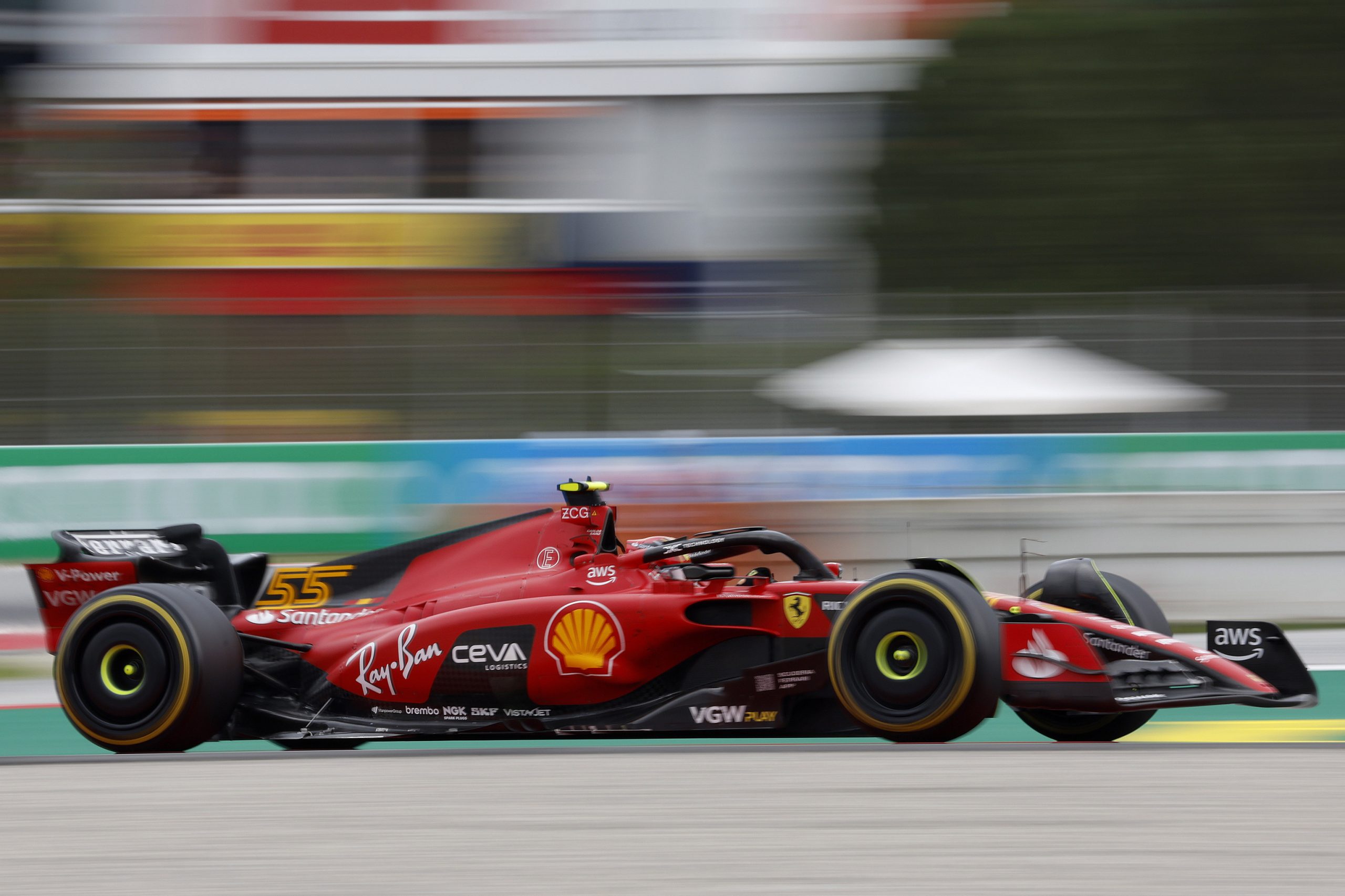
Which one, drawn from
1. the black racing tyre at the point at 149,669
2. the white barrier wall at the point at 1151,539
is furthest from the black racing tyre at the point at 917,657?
the white barrier wall at the point at 1151,539

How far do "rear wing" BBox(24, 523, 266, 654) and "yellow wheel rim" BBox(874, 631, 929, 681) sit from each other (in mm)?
2516

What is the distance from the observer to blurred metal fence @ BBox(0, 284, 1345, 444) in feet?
33.9

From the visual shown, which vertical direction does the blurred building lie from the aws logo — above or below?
above

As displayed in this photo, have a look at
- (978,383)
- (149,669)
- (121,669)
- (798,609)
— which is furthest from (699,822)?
(978,383)

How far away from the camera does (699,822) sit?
3.91 metres

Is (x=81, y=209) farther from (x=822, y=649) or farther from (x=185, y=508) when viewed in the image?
(x=822, y=649)

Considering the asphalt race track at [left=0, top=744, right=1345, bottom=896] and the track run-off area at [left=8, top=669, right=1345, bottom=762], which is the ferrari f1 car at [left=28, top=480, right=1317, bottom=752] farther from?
the asphalt race track at [left=0, top=744, right=1345, bottom=896]

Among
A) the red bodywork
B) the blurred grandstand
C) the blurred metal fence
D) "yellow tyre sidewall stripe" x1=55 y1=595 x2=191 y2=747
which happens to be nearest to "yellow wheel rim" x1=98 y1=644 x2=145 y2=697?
"yellow tyre sidewall stripe" x1=55 y1=595 x2=191 y2=747

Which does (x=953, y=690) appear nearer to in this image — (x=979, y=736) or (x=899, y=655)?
(x=899, y=655)

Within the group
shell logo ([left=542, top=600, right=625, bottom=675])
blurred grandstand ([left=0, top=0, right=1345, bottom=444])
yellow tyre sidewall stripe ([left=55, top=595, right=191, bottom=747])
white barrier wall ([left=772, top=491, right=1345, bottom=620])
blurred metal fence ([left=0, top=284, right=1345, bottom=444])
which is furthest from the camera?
blurred grandstand ([left=0, top=0, right=1345, bottom=444])

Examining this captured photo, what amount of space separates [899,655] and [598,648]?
1.03m

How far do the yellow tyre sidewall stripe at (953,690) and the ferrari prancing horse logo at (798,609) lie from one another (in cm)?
14

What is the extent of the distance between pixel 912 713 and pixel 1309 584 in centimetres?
522

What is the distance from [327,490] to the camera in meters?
9.67
